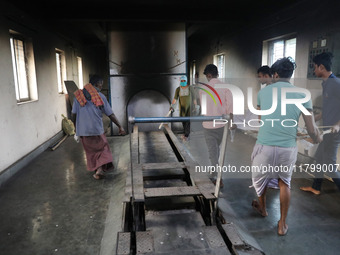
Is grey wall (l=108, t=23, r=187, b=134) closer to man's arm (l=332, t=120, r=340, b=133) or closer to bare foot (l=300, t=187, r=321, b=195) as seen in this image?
bare foot (l=300, t=187, r=321, b=195)

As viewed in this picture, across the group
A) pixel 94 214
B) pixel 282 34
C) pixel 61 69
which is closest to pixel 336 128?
pixel 94 214

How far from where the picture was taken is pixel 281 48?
6145 mm

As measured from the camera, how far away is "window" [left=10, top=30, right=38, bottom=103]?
18.0 ft

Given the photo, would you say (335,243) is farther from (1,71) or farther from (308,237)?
(1,71)

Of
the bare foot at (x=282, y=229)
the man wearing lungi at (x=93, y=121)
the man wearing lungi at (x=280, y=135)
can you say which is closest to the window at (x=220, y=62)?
the man wearing lungi at (x=93, y=121)

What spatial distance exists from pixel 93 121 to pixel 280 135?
9.15 ft

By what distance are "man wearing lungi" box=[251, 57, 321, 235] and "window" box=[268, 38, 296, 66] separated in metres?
3.36

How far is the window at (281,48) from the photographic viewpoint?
5.72 meters

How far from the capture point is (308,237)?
2787 mm

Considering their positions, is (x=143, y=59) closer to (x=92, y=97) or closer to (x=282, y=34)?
(x=282, y=34)

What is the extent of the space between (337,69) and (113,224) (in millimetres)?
3927

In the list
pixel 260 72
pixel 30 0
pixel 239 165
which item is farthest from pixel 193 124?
pixel 30 0

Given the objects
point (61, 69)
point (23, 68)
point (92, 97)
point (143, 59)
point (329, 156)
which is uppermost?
point (143, 59)

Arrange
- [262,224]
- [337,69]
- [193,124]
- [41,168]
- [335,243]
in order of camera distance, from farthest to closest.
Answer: [193,124] < [41,168] < [337,69] < [262,224] < [335,243]
